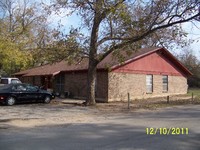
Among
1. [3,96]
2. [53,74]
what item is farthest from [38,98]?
[53,74]

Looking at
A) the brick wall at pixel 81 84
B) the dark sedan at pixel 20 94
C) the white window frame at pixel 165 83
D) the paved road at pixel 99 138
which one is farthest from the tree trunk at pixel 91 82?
the white window frame at pixel 165 83

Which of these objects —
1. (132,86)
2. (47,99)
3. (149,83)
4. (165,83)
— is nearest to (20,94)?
(47,99)

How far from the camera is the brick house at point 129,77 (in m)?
27.4

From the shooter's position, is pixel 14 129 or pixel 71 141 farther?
pixel 14 129

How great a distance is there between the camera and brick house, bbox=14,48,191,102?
2741 centimetres

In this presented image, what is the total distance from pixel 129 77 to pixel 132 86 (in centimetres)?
85

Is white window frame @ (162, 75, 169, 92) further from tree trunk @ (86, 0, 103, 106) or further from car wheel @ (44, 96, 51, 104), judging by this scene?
car wheel @ (44, 96, 51, 104)

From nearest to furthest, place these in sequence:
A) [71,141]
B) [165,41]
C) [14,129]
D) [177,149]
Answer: [177,149], [71,141], [14,129], [165,41]

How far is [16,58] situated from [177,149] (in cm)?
3383

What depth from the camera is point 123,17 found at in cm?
1842

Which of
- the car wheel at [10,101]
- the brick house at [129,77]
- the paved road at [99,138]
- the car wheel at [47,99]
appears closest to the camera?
the paved road at [99,138]

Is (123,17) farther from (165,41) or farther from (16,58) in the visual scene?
(16,58)

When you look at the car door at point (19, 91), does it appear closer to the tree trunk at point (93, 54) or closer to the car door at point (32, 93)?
the car door at point (32, 93)

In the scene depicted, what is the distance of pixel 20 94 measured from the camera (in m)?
23.4
